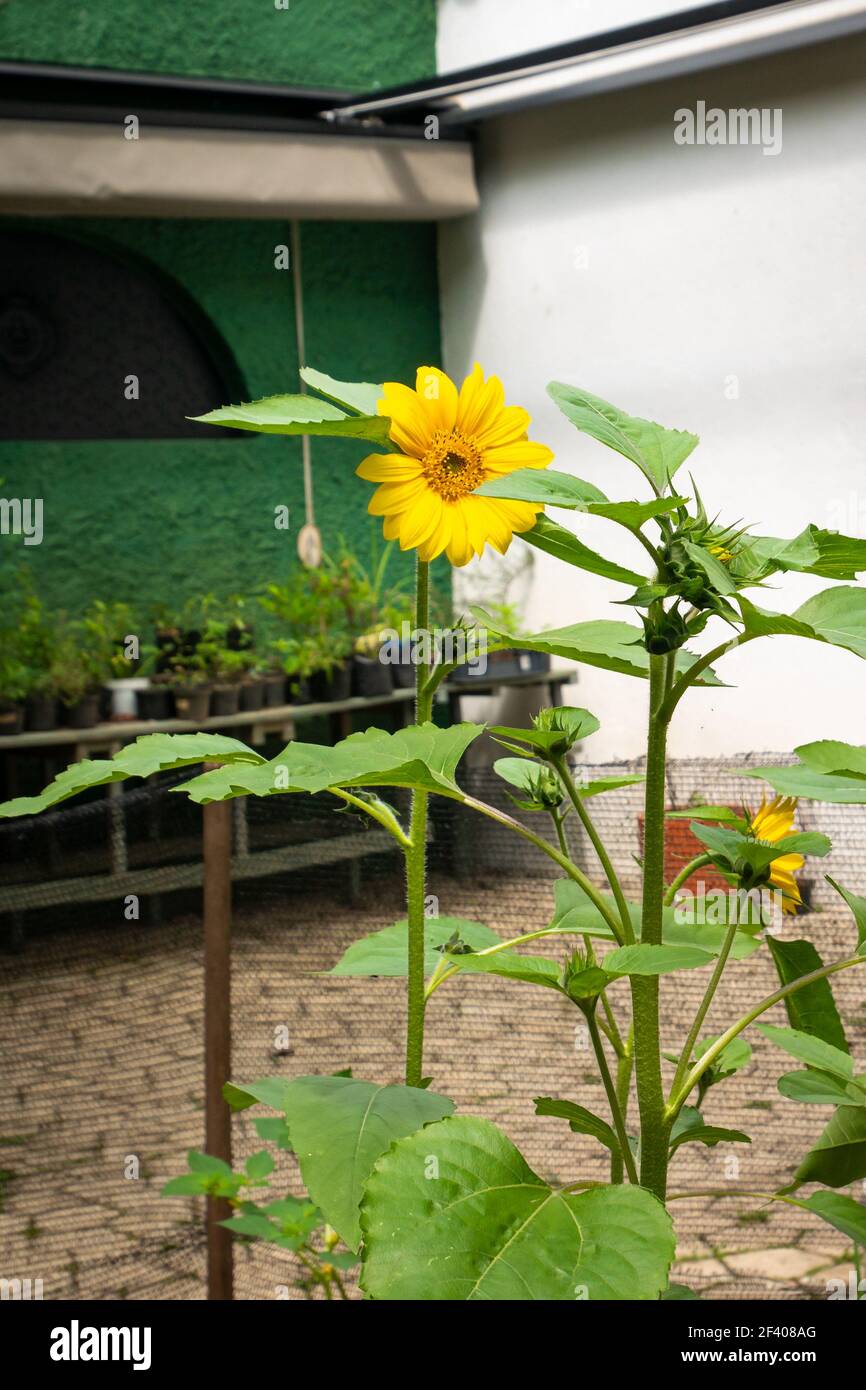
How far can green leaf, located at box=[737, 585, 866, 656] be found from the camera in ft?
2.65

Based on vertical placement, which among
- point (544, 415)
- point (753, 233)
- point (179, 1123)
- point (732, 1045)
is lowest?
point (179, 1123)

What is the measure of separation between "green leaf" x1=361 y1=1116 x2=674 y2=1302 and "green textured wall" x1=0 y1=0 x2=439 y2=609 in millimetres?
6078

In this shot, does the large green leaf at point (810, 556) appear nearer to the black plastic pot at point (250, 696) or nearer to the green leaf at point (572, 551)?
the green leaf at point (572, 551)

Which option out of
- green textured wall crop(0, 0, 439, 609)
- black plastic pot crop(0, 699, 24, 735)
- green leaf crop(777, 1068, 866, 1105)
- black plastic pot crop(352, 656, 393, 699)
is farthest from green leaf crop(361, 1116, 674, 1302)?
green textured wall crop(0, 0, 439, 609)

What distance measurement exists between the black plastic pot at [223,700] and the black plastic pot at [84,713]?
0.52 meters

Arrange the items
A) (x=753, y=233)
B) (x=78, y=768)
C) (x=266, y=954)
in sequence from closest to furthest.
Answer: (x=78, y=768), (x=266, y=954), (x=753, y=233)

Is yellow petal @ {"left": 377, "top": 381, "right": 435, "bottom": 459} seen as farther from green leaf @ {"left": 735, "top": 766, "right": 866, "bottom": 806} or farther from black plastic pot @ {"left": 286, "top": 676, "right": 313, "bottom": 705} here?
black plastic pot @ {"left": 286, "top": 676, "right": 313, "bottom": 705}

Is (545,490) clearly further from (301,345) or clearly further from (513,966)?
(301,345)
